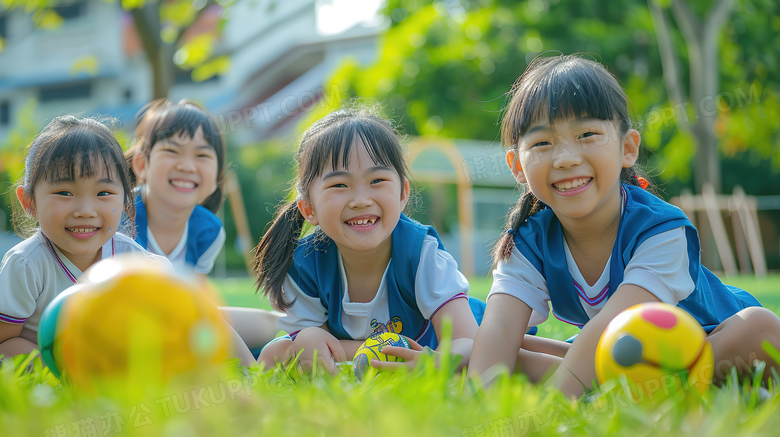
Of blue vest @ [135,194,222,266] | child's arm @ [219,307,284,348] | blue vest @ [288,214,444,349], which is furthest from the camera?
blue vest @ [135,194,222,266]

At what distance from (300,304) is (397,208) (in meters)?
0.70

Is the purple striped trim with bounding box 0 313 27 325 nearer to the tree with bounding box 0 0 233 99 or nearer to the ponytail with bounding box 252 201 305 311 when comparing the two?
the ponytail with bounding box 252 201 305 311

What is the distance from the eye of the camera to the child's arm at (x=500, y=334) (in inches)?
90.2

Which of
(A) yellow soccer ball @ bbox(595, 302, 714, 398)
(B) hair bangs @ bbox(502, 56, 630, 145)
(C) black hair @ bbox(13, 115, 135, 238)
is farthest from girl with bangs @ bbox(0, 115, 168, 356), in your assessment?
(A) yellow soccer ball @ bbox(595, 302, 714, 398)

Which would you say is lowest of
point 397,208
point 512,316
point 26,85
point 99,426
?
point 512,316

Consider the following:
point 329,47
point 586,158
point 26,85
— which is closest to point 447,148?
point 586,158

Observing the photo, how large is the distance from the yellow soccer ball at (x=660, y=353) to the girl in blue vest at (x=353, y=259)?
0.98 meters

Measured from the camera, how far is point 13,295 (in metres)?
2.56

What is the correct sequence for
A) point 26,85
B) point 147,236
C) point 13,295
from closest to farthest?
point 13,295 → point 147,236 → point 26,85

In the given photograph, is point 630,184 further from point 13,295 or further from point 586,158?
point 13,295

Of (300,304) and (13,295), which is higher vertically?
(13,295)

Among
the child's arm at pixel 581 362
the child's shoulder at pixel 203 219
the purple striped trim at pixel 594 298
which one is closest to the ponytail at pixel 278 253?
the child's shoulder at pixel 203 219

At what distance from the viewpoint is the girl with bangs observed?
2.57m

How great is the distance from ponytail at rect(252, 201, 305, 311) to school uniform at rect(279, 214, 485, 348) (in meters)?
0.04
